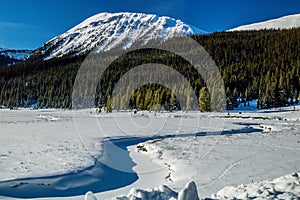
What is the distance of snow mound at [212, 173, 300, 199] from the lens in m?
6.80

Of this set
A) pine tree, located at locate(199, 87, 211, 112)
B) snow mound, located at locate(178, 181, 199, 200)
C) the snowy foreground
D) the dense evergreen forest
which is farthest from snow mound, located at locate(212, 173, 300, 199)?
the dense evergreen forest

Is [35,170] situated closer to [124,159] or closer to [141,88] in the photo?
[124,159]

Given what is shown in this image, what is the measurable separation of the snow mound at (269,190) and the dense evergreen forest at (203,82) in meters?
55.4

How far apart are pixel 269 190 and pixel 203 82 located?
315 ft

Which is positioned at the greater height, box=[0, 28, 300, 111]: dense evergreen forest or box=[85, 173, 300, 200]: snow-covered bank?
box=[0, 28, 300, 111]: dense evergreen forest

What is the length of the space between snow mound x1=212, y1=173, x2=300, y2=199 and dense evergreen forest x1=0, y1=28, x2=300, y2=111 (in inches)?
2182

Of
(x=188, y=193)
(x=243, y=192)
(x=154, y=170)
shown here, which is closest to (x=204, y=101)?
(x=154, y=170)

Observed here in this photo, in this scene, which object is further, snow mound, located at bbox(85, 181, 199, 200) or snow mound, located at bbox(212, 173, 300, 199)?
snow mound, located at bbox(212, 173, 300, 199)

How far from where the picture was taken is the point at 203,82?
101 meters

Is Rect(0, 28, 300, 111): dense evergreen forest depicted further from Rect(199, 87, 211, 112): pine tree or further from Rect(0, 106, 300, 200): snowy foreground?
Rect(0, 106, 300, 200): snowy foreground

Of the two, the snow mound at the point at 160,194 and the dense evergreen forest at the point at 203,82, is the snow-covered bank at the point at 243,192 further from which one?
the dense evergreen forest at the point at 203,82

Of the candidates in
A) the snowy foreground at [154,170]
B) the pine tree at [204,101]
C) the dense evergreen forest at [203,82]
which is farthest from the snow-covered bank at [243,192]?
the dense evergreen forest at [203,82]

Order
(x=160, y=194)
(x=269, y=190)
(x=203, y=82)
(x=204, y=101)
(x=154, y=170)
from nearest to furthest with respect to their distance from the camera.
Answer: (x=269, y=190), (x=160, y=194), (x=154, y=170), (x=204, y=101), (x=203, y=82)

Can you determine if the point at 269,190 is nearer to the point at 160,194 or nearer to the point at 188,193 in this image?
the point at 188,193
